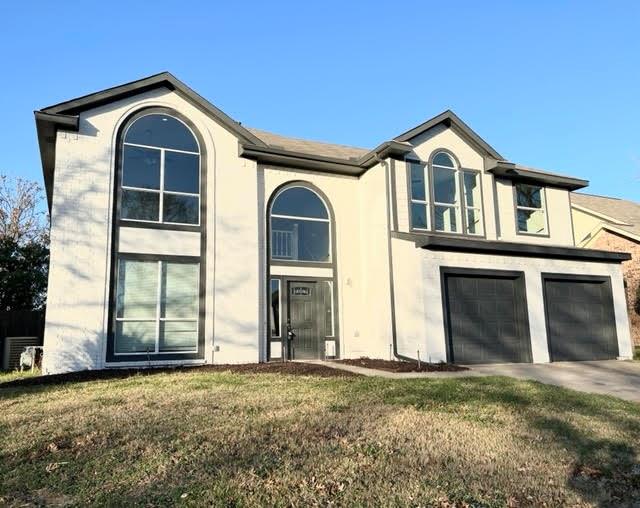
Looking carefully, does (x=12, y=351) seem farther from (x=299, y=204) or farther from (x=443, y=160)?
(x=443, y=160)

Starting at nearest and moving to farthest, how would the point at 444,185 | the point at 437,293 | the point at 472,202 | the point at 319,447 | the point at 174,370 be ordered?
the point at 319,447 < the point at 174,370 < the point at 437,293 < the point at 444,185 < the point at 472,202

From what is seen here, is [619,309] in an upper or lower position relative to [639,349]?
upper

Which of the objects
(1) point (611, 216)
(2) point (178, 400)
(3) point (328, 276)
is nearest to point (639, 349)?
(1) point (611, 216)

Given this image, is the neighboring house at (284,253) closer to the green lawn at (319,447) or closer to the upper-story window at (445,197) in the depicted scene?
the upper-story window at (445,197)

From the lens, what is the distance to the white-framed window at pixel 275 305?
14.2 meters

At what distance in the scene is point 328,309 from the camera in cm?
1499

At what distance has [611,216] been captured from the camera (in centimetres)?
2334

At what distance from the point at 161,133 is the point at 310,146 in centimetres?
519

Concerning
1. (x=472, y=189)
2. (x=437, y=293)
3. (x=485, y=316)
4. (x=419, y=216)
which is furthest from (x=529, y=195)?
(x=437, y=293)

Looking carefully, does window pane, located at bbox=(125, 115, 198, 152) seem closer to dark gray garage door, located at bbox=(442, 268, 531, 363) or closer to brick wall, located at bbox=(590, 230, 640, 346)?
dark gray garage door, located at bbox=(442, 268, 531, 363)

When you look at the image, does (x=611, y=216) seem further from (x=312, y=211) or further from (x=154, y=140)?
(x=154, y=140)

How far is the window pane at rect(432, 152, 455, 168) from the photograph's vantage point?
620 inches

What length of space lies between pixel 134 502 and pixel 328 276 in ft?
37.6

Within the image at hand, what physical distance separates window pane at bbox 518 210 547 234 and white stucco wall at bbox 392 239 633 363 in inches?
82.3
